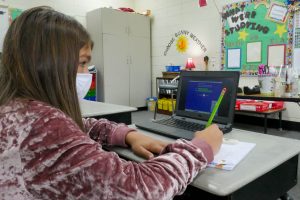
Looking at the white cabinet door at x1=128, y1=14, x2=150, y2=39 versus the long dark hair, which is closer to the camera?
the long dark hair

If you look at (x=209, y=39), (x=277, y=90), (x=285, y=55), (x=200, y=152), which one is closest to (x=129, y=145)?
(x=200, y=152)

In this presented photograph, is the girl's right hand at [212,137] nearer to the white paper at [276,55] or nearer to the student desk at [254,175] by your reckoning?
the student desk at [254,175]

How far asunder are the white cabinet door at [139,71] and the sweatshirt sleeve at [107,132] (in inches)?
160

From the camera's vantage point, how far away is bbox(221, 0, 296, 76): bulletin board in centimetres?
337

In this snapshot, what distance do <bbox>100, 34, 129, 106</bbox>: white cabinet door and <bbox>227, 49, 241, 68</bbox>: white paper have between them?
6.28 ft

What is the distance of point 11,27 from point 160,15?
476 cm

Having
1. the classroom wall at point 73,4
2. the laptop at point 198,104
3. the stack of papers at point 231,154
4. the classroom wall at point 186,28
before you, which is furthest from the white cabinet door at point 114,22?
the stack of papers at point 231,154

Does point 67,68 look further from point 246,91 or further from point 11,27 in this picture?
point 246,91

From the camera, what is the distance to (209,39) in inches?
166

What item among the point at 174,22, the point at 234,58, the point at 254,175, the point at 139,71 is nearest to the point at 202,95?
the point at 254,175

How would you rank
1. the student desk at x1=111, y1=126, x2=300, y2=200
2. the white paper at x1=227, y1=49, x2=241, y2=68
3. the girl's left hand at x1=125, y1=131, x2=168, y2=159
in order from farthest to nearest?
the white paper at x1=227, y1=49, x2=241, y2=68 < the girl's left hand at x1=125, y1=131, x2=168, y2=159 < the student desk at x1=111, y1=126, x2=300, y2=200

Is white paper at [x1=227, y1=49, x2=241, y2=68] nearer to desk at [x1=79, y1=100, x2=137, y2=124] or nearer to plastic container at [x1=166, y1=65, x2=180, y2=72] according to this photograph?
plastic container at [x1=166, y1=65, x2=180, y2=72]

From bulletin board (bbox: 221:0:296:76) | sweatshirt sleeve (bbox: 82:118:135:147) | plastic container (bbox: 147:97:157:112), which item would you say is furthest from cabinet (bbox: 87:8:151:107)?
sweatshirt sleeve (bbox: 82:118:135:147)

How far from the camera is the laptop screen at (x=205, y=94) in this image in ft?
3.51
